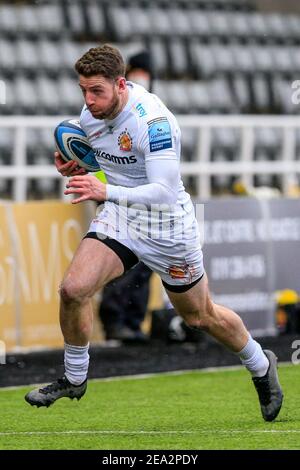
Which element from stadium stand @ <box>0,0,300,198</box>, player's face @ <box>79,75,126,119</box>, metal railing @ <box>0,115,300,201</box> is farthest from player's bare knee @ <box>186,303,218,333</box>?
stadium stand @ <box>0,0,300,198</box>

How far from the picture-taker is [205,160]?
41.9 ft

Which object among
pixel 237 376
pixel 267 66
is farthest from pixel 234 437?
pixel 267 66

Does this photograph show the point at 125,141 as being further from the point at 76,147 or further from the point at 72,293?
the point at 72,293

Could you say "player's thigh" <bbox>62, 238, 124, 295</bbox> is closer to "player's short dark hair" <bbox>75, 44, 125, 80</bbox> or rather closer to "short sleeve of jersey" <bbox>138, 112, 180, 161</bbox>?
"short sleeve of jersey" <bbox>138, 112, 180, 161</bbox>

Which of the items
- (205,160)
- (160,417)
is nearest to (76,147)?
(160,417)

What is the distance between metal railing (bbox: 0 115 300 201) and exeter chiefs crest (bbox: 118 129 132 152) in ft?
15.6

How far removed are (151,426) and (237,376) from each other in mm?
2658

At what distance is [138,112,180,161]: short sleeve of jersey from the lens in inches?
253

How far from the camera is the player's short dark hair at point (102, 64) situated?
21.1 feet

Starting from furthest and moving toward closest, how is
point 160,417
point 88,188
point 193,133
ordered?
point 193,133
point 160,417
point 88,188

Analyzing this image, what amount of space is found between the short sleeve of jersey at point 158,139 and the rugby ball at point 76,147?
0.52 m

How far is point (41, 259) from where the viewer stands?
36.4ft

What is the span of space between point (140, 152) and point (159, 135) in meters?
0.15
